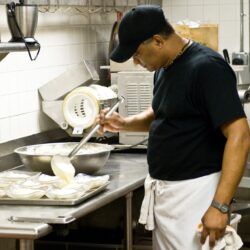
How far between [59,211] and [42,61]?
137 cm

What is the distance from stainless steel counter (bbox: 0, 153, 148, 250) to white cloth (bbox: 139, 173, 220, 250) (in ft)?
0.64

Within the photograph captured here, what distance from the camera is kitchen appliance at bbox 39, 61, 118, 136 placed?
346cm

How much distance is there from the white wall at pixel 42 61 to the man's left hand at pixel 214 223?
1.33 m


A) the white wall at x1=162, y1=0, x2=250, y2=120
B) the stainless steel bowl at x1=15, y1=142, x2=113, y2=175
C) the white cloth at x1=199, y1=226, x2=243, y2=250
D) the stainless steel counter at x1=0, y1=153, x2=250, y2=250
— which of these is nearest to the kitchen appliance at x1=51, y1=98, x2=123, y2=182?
the stainless steel bowl at x1=15, y1=142, x2=113, y2=175

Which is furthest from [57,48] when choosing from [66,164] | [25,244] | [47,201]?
[25,244]

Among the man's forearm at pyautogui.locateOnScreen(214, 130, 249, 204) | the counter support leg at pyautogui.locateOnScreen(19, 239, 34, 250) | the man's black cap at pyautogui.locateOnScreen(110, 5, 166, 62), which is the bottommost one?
the counter support leg at pyautogui.locateOnScreen(19, 239, 34, 250)

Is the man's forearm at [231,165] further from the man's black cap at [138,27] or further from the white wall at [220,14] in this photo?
the white wall at [220,14]

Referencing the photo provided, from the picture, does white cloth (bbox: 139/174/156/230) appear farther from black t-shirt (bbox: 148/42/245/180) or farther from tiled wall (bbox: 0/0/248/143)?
tiled wall (bbox: 0/0/248/143)

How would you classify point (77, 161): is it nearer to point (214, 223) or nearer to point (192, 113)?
point (192, 113)

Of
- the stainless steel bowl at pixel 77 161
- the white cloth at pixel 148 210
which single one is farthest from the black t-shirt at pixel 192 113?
the stainless steel bowl at pixel 77 161

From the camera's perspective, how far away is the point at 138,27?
92.1 inches

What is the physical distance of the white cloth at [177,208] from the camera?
8.09ft

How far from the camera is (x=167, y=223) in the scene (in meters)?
2.59

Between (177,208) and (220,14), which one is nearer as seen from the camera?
(177,208)
